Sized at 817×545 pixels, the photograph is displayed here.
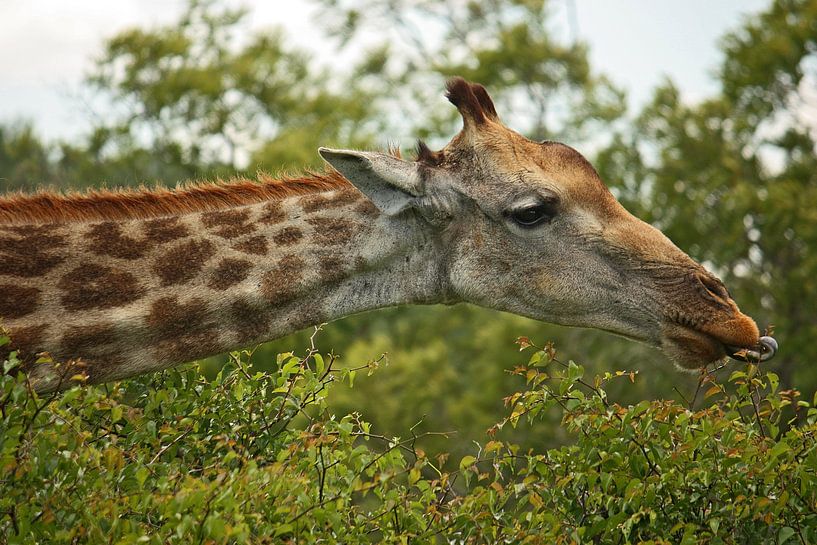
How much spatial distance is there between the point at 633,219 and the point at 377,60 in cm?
4474

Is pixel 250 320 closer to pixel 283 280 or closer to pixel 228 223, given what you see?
pixel 283 280

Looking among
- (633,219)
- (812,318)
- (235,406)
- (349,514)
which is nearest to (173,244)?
(235,406)

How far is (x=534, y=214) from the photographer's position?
748 centimetres

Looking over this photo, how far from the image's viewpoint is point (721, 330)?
23.0 feet

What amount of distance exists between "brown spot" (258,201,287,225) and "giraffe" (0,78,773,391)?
12mm

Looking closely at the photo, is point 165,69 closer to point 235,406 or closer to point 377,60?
point 377,60

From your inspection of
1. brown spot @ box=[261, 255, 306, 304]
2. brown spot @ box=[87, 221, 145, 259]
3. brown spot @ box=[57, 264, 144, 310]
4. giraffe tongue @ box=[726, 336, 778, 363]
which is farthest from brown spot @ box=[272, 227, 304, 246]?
giraffe tongue @ box=[726, 336, 778, 363]

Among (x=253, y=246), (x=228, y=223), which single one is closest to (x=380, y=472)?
(x=253, y=246)

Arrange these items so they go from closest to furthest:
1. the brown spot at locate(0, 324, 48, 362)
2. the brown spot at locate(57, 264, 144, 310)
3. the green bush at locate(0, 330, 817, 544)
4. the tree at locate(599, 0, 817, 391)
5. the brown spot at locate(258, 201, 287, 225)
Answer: the green bush at locate(0, 330, 817, 544) → the brown spot at locate(0, 324, 48, 362) → the brown spot at locate(57, 264, 144, 310) → the brown spot at locate(258, 201, 287, 225) → the tree at locate(599, 0, 817, 391)

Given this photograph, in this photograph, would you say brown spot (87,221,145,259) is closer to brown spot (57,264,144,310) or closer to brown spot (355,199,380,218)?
brown spot (57,264,144,310)

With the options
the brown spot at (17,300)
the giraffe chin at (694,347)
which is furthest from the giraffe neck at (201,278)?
the giraffe chin at (694,347)

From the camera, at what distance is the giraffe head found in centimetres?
727

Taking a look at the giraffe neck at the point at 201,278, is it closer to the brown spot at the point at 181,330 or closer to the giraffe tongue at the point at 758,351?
the brown spot at the point at 181,330

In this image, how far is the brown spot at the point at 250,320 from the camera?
6777 mm
